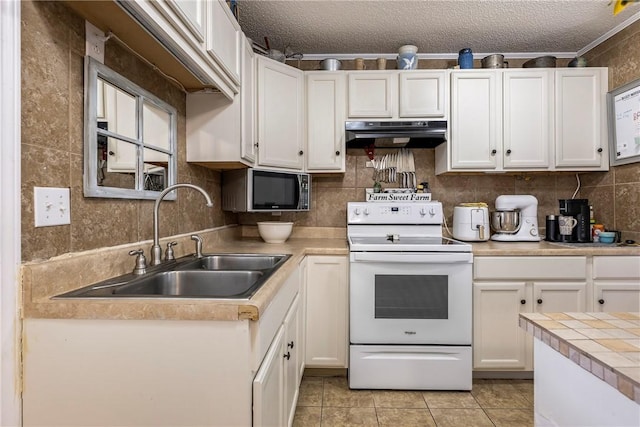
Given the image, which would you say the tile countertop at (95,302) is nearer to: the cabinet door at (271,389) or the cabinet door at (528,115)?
the cabinet door at (271,389)

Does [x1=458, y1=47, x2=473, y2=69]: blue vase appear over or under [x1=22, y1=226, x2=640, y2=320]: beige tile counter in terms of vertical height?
over

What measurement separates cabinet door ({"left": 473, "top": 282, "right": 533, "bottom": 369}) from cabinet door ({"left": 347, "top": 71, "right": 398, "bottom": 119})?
1.34 metres

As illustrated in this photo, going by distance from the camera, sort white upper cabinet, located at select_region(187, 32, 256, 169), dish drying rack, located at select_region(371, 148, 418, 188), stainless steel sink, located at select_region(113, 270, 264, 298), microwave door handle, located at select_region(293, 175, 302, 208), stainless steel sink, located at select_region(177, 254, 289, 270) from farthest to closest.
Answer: dish drying rack, located at select_region(371, 148, 418, 188) → microwave door handle, located at select_region(293, 175, 302, 208) → white upper cabinet, located at select_region(187, 32, 256, 169) → stainless steel sink, located at select_region(177, 254, 289, 270) → stainless steel sink, located at select_region(113, 270, 264, 298)

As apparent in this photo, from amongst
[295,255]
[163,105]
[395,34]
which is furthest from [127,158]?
[395,34]

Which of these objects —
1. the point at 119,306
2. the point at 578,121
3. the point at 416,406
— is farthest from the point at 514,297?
the point at 119,306

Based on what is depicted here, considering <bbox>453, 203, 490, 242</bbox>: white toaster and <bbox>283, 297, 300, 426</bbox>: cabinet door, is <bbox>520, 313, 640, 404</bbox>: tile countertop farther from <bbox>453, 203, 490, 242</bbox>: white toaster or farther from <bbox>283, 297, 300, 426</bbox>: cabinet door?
<bbox>453, 203, 490, 242</bbox>: white toaster

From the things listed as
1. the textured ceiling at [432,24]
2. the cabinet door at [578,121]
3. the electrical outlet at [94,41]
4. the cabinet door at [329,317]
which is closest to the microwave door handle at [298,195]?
the cabinet door at [329,317]

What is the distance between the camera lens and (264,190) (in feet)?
7.36

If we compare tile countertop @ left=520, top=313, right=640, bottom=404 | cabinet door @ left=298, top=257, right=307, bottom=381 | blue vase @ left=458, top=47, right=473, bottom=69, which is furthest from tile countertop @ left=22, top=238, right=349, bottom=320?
blue vase @ left=458, top=47, right=473, bottom=69

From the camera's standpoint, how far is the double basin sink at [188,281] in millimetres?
1058

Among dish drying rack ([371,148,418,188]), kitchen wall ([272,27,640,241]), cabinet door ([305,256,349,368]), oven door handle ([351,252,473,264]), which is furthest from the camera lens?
dish drying rack ([371,148,418,188])

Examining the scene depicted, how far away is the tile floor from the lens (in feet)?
5.74

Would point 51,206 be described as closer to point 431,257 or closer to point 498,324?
point 431,257

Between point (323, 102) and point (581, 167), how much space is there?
190 cm
